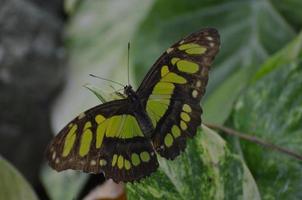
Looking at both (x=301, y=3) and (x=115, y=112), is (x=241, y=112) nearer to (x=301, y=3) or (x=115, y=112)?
(x=115, y=112)

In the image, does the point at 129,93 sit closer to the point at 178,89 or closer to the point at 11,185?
the point at 178,89

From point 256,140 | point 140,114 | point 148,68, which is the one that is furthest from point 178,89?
point 148,68

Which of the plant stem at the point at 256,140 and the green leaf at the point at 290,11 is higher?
the green leaf at the point at 290,11

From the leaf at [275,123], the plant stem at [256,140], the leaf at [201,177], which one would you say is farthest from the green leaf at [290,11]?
the leaf at [201,177]

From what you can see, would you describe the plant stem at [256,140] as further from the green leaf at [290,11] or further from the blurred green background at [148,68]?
the green leaf at [290,11]

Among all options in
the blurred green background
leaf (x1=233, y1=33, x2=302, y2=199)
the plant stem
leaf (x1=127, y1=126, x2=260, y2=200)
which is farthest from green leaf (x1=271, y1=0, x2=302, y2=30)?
leaf (x1=127, y1=126, x2=260, y2=200)

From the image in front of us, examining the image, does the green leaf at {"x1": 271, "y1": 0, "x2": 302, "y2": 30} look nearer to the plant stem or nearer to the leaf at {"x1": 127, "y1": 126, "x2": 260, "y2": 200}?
the plant stem

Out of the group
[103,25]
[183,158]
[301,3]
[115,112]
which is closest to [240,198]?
[183,158]
